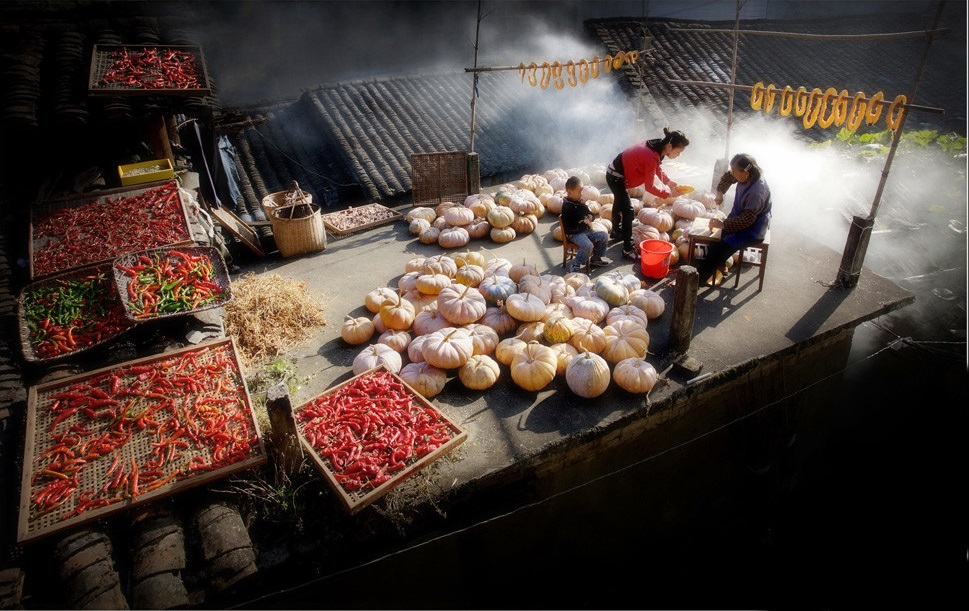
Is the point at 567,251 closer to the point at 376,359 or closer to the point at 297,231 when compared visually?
the point at 376,359

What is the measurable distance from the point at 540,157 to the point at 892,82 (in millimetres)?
13328

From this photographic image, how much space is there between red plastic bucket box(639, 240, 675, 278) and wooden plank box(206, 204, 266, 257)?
6.69 metres

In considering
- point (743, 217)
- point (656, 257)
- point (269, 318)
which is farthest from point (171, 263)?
point (743, 217)

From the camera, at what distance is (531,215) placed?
9812 millimetres

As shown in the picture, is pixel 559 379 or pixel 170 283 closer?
pixel 559 379

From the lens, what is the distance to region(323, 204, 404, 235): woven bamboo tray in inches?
398

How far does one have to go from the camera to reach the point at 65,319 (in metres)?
6.07

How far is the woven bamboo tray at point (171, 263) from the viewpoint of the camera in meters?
6.11

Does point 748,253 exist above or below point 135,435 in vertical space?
below

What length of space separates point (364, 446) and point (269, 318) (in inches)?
120

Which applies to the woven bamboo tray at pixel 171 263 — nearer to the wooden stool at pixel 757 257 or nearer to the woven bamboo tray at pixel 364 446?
the woven bamboo tray at pixel 364 446

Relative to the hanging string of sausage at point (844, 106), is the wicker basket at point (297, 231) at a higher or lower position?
lower

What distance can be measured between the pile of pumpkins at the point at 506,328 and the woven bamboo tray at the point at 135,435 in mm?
1582

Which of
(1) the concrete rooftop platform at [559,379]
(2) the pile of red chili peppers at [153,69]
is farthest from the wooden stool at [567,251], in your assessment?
(2) the pile of red chili peppers at [153,69]
